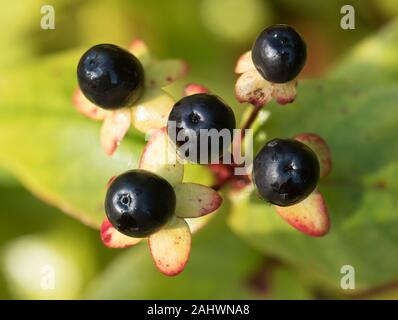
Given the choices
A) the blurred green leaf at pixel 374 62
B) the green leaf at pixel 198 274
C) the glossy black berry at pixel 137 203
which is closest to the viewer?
the glossy black berry at pixel 137 203

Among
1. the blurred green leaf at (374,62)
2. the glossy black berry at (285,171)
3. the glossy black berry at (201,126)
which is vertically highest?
the blurred green leaf at (374,62)

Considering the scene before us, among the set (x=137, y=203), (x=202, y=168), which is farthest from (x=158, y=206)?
(x=202, y=168)

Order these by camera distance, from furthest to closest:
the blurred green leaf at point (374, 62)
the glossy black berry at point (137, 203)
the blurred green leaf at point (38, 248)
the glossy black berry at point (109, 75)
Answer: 1. the blurred green leaf at point (38, 248)
2. the blurred green leaf at point (374, 62)
3. the glossy black berry at point (109, 75)
4. the glossy black berry at point (137, 203)

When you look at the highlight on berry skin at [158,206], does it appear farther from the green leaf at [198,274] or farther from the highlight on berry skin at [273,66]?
the green leaf at [198,274]

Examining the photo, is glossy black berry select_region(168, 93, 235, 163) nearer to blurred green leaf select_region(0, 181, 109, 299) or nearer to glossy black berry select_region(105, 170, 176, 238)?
glossy black berry select_region(105, 170, 176, 238)

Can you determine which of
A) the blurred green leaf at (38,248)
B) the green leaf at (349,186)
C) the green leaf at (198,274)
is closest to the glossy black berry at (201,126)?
the green leaf at (349,186)

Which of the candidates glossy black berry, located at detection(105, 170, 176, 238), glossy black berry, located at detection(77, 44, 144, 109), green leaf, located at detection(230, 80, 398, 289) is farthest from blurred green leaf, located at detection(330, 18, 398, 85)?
glossy black berry, located at detection(105, 170, 176, 238)

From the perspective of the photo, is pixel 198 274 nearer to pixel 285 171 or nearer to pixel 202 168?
pixel 202 168
